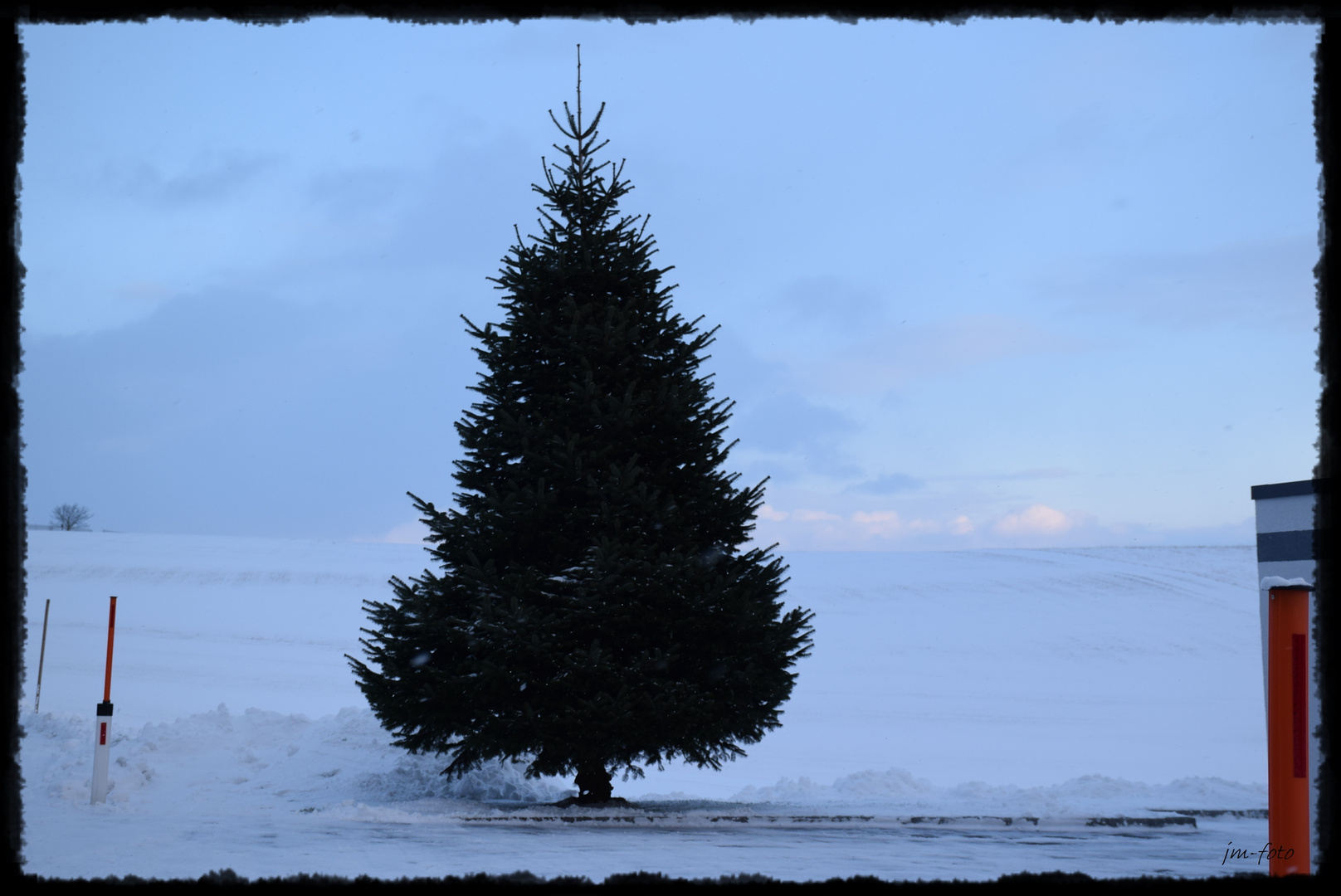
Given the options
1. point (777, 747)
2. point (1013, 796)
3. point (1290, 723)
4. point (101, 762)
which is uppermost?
point (1290, 723)

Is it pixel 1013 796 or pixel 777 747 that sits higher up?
pixel 1013 796

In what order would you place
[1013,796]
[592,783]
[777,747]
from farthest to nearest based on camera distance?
[777,747] → [1013,796] → [592,783]

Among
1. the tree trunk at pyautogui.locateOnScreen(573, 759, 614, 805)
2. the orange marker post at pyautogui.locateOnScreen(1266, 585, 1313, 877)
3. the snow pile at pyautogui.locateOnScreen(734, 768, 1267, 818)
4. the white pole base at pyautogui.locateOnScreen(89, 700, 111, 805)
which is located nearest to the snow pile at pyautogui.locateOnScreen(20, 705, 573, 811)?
the white pole base at pyautogui.locateOnScreen(89, 700, 111, 805)

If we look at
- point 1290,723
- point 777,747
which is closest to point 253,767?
point 777,747

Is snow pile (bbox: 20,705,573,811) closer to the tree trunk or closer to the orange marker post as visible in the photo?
the tree trunk

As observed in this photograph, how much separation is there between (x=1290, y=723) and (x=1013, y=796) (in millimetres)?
7707

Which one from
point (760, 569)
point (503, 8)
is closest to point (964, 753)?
point (760, 569)

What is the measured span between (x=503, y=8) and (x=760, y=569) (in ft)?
25.7

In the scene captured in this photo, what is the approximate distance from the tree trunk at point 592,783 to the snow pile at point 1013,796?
2.38 meters

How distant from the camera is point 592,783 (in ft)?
38.0

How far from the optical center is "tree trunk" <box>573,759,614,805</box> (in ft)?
37.7

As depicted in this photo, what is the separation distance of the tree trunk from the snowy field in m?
0.60

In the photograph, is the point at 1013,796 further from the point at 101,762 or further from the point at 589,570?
the point at 101,762

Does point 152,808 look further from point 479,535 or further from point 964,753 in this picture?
point 964,753
